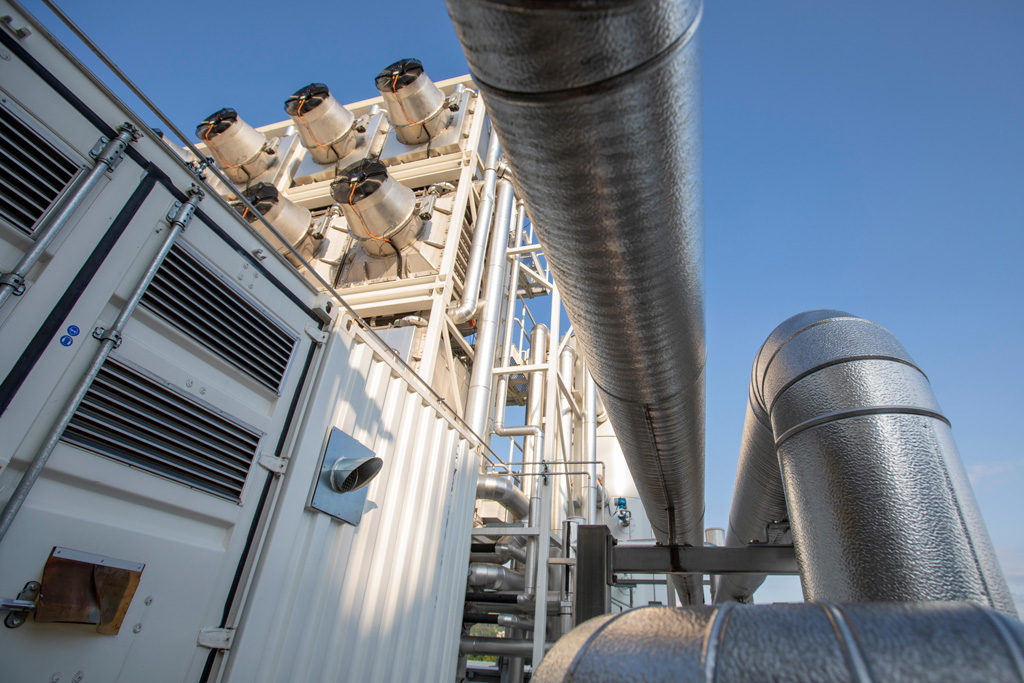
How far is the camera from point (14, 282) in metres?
1.53

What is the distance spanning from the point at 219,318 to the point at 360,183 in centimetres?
479

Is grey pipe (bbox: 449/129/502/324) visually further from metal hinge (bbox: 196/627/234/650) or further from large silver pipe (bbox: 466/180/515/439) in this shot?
metal hinge (bbox: 196/627/234/650)

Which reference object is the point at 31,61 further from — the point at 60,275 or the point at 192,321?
the point at 192,321

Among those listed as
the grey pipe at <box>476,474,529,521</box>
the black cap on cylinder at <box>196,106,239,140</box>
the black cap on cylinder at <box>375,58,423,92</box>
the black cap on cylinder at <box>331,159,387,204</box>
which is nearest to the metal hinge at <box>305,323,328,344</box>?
the grey pipe at <box>476,474,529,521</box>

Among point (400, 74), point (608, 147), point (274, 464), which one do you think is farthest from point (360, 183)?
point (608, 147)

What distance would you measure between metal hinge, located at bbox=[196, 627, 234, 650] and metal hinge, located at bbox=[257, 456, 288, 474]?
0.69m

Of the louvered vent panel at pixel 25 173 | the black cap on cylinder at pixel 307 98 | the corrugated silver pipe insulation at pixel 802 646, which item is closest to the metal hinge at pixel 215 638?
the louvered vent panel at pixel 25 173

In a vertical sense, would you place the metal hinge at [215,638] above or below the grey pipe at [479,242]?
below

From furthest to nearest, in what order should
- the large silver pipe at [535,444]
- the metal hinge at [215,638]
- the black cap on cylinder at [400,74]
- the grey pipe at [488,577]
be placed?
the black cap on cylinder at [400,74] → the large silver pipe at [535,444] → the grey pipe at [488,577] → the metal hinge at [215,638]

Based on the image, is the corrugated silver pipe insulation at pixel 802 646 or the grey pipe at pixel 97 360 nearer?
the corrugated silver pipe insulation at pixel 802 646

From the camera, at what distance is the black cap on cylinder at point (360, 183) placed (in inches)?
259

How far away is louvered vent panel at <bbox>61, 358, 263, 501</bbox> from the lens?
178cm

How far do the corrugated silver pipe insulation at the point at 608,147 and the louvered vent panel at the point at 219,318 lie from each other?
159 centimetres

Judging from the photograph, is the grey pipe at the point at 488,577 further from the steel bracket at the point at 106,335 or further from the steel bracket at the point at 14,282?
the steel bracket at the point at 14,282
